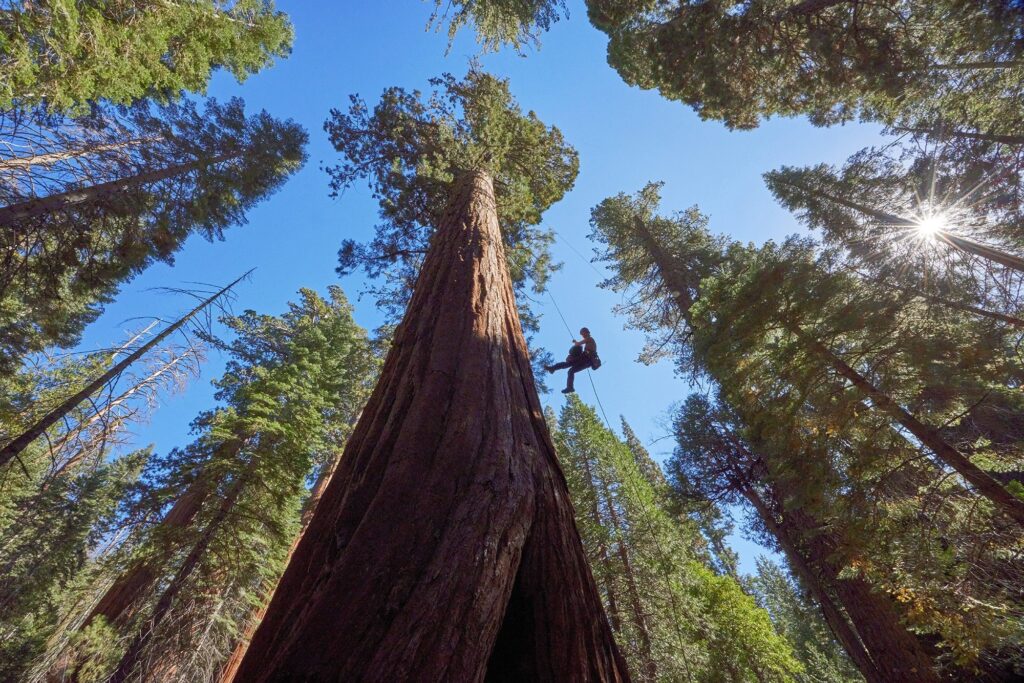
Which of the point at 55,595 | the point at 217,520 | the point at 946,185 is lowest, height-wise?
the point at 217,520

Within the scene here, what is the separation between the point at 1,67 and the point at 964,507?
13246 millimetres

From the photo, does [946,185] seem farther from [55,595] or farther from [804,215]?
[55,595]

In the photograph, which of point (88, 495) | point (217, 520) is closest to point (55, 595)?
point (88, 495)

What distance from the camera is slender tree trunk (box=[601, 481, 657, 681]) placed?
1072 centimetres

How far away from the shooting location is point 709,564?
23.7 m

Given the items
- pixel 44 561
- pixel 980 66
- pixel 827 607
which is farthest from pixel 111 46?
pixel 44 561

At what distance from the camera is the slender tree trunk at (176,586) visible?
22.1ft

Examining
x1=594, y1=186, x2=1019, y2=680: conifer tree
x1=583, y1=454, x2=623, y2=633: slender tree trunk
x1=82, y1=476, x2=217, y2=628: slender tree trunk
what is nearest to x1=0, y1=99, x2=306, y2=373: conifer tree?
x1=82, y1=476, x2=217, y2=628: slender tree trunk

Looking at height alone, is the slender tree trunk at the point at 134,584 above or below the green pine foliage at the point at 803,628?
below

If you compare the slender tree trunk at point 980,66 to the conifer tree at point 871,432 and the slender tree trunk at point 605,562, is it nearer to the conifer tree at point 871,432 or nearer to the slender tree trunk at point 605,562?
the conifer tree at point 871,432

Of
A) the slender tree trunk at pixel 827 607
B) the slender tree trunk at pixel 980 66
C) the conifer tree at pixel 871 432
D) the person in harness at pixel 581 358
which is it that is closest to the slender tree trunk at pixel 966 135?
the slender tree trunk at pixel 980 66

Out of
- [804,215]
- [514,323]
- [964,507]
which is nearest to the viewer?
[514,323]

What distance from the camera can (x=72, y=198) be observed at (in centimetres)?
670

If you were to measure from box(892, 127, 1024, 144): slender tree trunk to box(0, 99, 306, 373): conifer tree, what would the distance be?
13.8 m
